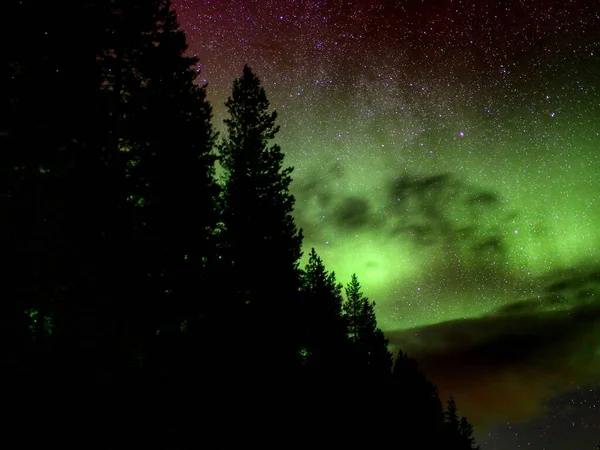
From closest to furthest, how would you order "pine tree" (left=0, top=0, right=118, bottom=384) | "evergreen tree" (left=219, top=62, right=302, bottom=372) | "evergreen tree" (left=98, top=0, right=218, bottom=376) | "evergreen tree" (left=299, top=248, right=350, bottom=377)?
1. "pine tree" (left=0, top=0, right=118, bottom=384)
2. "evergreen tree" (left=98, top=0, right=218, bottom=376)
3. "evergreen tree" (left=219, top=62, right=302, bottom=372)
4. "evergreen tree" (left=299, top=248, right=350, bottom=377)

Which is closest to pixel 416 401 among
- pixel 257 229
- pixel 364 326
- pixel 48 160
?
pixel 364 326

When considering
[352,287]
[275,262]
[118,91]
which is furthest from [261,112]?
[352,287]

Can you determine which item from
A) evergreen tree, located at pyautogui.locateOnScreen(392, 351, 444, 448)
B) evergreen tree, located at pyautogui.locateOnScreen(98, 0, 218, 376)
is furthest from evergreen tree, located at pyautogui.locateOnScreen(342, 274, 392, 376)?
evergreen tree, located at pyautogui.locateOnScreen(98, 0, 218, 376)

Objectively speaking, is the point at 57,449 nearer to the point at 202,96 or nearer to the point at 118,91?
the point at 118,91

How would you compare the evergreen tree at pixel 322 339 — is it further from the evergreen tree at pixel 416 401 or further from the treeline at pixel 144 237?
the evergreen tree at pixel 416 401

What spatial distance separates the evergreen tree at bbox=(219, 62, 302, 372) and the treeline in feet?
0.23

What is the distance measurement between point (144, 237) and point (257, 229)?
734 cm

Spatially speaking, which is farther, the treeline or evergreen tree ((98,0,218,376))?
evergreen tree ((98,0,218,376))

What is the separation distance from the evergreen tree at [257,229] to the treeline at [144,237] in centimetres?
7

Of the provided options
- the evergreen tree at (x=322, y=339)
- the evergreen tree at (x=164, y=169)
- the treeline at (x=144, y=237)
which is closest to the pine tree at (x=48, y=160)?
the treeline at (x=144, y=237)

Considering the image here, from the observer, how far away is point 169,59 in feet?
47.5

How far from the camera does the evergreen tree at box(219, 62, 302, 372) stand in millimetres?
14961

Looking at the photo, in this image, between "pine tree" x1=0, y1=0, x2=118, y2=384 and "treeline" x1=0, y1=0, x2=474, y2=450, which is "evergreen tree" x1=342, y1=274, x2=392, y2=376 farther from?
"pine tree" x1=0, y1=0, x2=118, y2=384

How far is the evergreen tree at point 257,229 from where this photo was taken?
49.1ft
